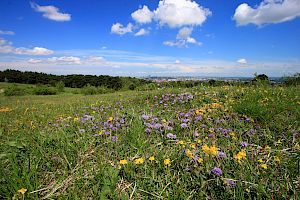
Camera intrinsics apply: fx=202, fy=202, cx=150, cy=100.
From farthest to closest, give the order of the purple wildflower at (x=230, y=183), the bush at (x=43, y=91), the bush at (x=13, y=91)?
the bush at (x=43, y=91) → the bush at (x=13, y=91) → the purple wildflower at (x=230, y=183)

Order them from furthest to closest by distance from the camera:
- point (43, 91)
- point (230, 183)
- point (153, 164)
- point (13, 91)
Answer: point (43, 91)
point (13, 91)
point (153, 164)
point (230, 183)

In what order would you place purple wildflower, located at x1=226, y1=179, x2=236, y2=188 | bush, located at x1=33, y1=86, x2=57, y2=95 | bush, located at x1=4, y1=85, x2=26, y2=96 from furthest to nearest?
bush, located at x1=33, y1=86, x2=57, y2=95 → bush, located at x1=4, y1=85, x2=26, y2=96 → purple wildflower, located at x1=226, y1=179, x2=236, y2=188

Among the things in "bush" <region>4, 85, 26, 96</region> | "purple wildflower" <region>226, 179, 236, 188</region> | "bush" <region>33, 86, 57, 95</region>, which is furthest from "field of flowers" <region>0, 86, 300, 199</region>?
"bush" <region>33, 86, 57, 95</region>

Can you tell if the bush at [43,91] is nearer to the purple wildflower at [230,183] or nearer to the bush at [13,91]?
the bush at [13,91]

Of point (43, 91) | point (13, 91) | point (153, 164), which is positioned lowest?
point (43, 91)

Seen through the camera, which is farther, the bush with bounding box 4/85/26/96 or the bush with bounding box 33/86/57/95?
the bush with bounding box 33/86/57/95

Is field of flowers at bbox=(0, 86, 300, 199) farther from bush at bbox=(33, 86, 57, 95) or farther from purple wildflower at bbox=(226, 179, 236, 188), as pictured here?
bush at bbox=(33, 86, 57, 95)

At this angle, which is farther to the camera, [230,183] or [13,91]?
[13,91]

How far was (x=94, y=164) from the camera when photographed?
2.06 meters

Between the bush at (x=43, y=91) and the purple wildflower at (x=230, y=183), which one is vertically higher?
the purple wildflower at (x=230, y=183)

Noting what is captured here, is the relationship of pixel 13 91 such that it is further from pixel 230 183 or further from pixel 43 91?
pixel 230 183

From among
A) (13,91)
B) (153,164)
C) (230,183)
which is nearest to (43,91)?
(13,91)

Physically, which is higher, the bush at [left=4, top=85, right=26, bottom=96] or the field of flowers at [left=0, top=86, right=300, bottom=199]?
the field of flowers at [left=0, top=86, right=300, bottom=199]

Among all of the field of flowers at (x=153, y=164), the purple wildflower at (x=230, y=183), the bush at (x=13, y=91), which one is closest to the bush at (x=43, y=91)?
the bush at (x=13, y=91)
